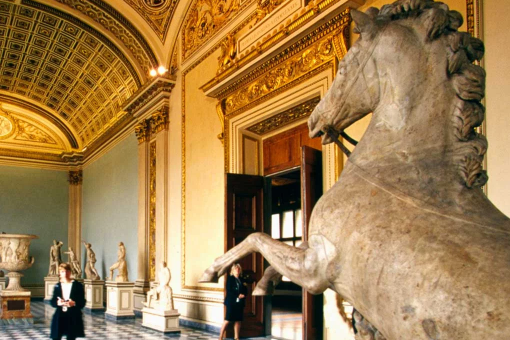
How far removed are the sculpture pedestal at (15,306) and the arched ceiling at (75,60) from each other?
571cm

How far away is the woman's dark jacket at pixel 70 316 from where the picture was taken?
632 cm

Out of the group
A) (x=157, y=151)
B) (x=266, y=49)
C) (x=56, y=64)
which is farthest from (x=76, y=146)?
(x=266, y=49)

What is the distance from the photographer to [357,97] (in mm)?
2467

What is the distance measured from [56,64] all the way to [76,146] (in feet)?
18.4

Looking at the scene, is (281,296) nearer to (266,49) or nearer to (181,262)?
(181,262)

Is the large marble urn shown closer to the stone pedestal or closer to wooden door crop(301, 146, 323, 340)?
the stone pedestal

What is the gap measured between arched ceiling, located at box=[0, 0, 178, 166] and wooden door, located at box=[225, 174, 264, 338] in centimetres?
535

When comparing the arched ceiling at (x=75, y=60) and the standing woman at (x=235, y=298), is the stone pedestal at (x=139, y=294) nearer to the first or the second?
the arched ceiling at (x=75, y=60)

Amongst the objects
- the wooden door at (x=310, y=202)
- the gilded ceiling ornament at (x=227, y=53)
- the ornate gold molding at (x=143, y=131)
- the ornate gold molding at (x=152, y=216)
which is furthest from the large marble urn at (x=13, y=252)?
the wooden door at (x=310, y=202)

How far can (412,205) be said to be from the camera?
204cm

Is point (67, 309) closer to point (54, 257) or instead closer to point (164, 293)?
point (164, 293)

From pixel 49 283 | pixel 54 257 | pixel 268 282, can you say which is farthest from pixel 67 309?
pixel 54 257

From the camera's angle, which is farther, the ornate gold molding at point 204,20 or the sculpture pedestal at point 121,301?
the sculpture pedestal at point 121,301

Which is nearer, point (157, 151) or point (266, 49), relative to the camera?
point (266, 49)
